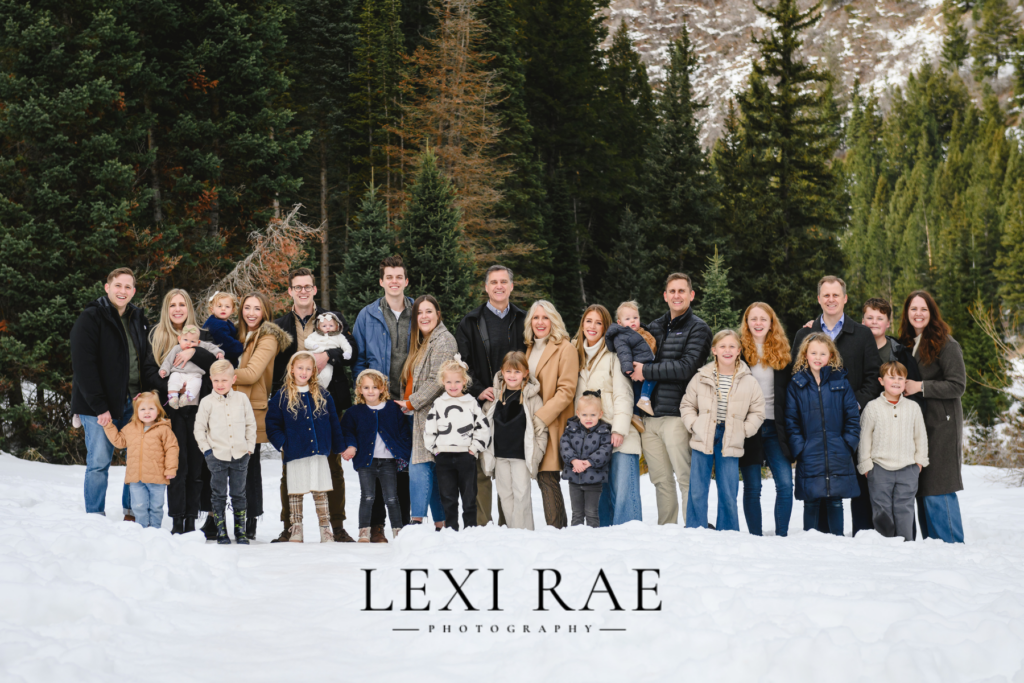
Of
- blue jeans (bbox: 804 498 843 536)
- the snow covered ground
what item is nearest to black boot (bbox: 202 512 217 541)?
the snow covered ground

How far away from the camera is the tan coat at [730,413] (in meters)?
6.00

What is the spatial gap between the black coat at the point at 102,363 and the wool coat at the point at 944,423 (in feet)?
20.4

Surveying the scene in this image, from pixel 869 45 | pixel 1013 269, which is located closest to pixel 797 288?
pixel 1013 269

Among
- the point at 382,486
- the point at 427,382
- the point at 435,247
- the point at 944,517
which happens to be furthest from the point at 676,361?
the point at 435,247

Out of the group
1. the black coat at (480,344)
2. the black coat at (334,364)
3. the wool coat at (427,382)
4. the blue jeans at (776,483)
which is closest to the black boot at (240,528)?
the black coat at (334,364)

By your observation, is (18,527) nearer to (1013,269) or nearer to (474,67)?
(474,67)

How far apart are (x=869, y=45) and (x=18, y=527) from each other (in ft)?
616

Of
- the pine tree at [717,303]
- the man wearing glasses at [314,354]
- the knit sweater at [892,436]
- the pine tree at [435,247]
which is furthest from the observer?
the pine tree at [717,303]

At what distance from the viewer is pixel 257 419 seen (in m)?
6.32

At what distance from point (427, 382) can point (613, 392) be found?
1.51m

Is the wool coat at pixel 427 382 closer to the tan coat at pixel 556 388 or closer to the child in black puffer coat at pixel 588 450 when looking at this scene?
the tan coat at pixel 556 388

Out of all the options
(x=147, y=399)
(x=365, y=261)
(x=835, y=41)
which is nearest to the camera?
(x=147, y=399)

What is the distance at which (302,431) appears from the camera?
242 inches

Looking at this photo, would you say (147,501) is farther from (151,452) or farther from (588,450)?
(588,450)
